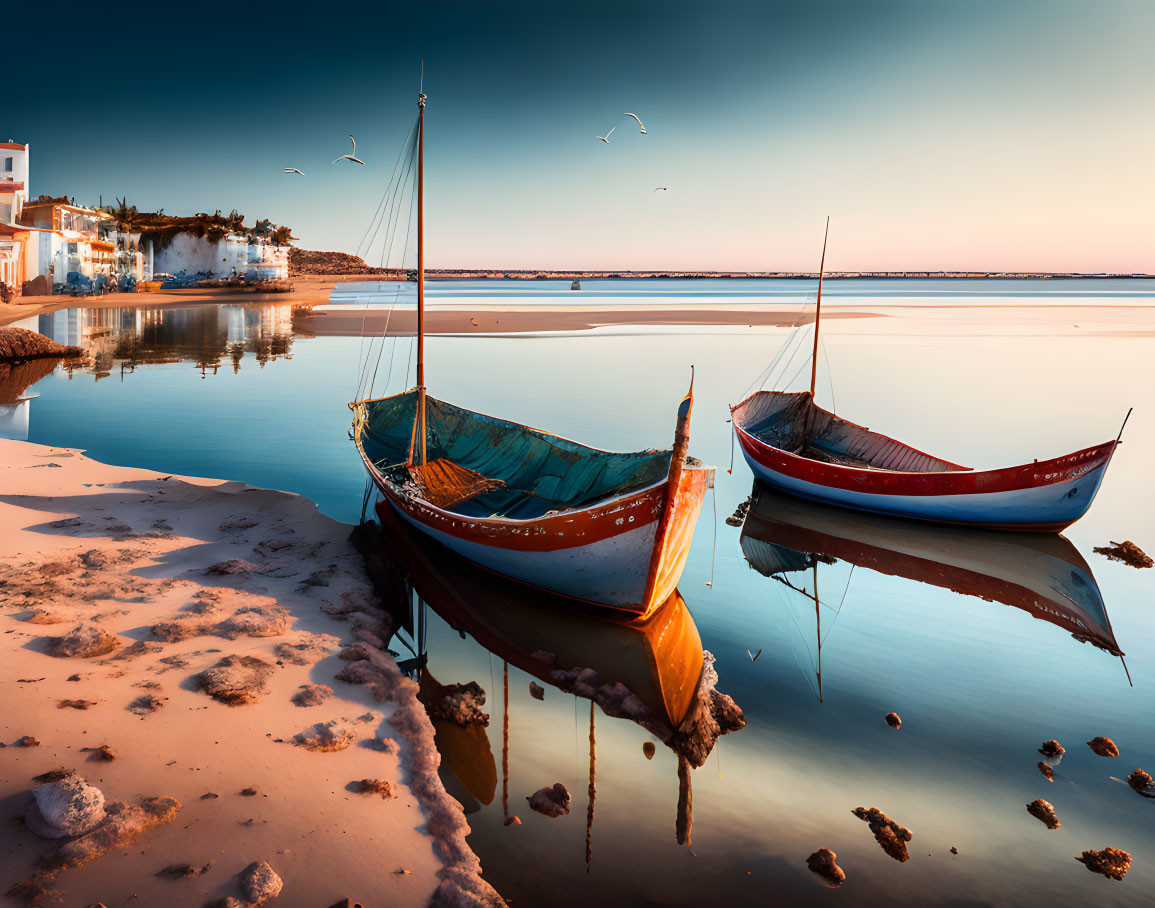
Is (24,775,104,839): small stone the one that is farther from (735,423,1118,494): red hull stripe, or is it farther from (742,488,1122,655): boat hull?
(735,423,1118,494): red hull stripe

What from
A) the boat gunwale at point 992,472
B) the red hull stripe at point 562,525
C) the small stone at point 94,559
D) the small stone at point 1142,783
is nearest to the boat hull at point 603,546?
the red hull stripe at point 562,525

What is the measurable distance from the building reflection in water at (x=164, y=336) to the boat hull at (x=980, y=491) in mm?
25494

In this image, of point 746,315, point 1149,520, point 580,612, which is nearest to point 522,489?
point 580,612

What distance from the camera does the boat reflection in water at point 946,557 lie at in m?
11.6

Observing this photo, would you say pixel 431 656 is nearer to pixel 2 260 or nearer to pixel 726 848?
pixel 726 848

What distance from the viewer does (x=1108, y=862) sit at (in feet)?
19.7

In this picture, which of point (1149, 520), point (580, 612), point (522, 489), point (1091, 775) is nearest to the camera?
point (1091, 775)

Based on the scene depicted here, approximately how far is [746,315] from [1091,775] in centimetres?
7014

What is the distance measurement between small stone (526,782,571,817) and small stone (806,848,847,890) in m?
2.12

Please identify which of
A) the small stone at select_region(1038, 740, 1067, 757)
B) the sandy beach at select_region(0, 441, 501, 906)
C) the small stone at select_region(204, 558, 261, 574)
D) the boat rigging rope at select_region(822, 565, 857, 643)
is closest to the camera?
the sandy beach at select_region(0, 441, 501, 906)

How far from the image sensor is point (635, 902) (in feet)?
17.8

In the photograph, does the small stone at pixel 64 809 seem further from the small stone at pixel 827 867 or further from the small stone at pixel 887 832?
the small stone at pixel 887 832

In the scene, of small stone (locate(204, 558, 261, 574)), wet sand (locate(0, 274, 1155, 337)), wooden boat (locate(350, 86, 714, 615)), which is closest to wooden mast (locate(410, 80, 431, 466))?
wooden boat (locate(350, 86, 714, 615))

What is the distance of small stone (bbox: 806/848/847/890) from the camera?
18.6 feet
